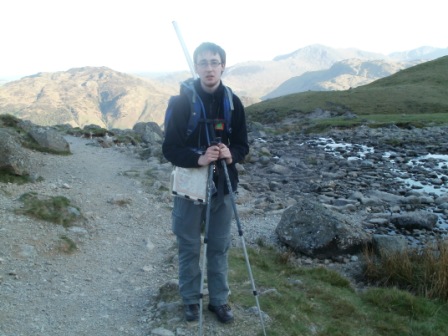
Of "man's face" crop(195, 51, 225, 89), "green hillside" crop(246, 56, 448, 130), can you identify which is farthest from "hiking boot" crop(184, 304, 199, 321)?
"green hillside" crop(246, 56, 448, 130)

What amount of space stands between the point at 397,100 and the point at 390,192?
5811 cm

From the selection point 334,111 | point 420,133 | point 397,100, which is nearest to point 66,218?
point 420,133

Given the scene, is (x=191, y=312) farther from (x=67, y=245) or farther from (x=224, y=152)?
(x=67, y=245)

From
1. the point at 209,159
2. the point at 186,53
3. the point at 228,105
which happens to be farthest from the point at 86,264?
the point at 186,53

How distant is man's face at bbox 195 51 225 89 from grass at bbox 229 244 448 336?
4103mm

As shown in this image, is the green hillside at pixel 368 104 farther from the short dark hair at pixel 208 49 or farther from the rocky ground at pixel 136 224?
the short dark hair at pixel 208 49

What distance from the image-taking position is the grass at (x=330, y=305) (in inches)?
279

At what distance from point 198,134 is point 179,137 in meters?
0.32

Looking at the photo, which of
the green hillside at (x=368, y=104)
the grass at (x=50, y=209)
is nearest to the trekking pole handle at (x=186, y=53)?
the grass at (x=50, y=209)

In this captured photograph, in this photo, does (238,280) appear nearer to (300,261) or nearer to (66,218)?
(300,261)

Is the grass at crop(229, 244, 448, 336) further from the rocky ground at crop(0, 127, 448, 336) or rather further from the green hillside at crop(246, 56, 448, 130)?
the green hillside at crop(246, 56, 448, 130)

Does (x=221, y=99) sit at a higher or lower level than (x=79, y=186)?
higher

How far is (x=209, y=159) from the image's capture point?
221 inches

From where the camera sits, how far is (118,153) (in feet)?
85.5
